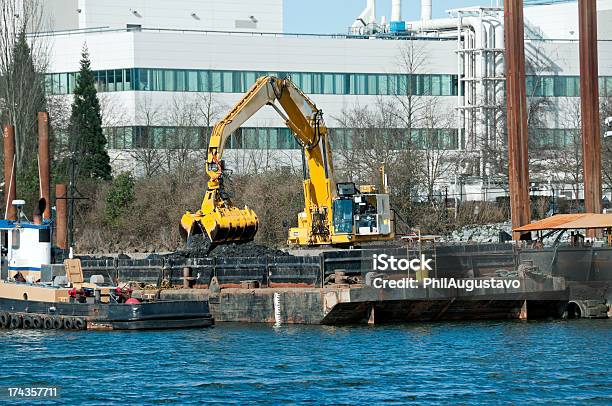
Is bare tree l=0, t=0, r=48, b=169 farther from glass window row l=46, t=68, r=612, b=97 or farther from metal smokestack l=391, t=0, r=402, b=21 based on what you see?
metal smokestack l=391, t=0, r=402, b=21

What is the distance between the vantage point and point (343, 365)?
32.7 meters

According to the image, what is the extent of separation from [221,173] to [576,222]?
37.2ft

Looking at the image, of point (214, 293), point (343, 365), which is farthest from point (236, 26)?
point (343, 365)

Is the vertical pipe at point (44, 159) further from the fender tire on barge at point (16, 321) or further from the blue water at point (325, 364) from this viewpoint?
the blue water at point (325, 364)

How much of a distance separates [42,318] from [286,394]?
45.6ft

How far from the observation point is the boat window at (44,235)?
44062mm

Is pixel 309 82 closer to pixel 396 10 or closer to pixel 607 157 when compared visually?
pixel 396 10

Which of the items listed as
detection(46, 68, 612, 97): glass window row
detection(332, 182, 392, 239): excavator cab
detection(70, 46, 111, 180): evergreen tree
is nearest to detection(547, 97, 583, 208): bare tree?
detection(46, 68, 612, 97): glass window row

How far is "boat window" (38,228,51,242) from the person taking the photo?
44062 mm

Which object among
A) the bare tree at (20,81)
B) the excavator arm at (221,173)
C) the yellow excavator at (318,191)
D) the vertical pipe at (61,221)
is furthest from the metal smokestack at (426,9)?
the vertical pipe at (61,221)

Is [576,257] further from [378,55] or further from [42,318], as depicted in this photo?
[378,55]

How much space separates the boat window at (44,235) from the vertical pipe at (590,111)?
17.9m

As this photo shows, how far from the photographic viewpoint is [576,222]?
145 ft

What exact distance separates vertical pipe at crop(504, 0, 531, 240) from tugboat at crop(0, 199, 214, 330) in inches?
561
